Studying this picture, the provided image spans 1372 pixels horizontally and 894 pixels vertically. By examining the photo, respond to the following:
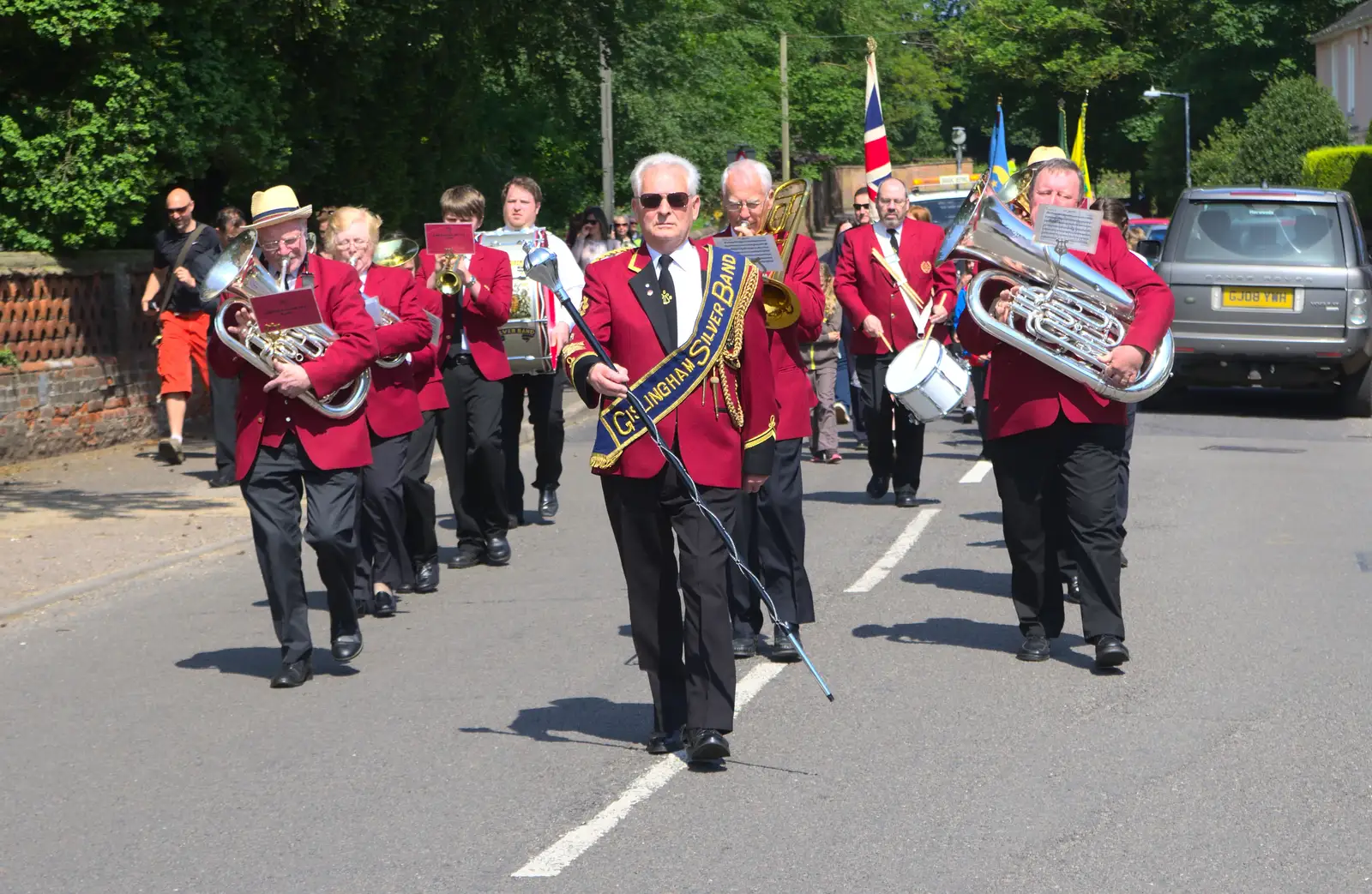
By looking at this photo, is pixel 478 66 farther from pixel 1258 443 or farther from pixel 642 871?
pixel 642 871

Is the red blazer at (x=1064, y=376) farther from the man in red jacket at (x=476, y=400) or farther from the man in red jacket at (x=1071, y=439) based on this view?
the man in red jacket at (x=476, y=400)

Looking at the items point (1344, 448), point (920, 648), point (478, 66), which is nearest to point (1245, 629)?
point (920, 648)

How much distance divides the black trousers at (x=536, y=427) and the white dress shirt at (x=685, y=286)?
4857 millimetres

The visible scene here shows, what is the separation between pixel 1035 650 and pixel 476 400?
3.78m

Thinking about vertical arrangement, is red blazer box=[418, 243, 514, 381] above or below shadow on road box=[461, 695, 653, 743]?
above

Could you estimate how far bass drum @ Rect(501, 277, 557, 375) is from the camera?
11.1 meters

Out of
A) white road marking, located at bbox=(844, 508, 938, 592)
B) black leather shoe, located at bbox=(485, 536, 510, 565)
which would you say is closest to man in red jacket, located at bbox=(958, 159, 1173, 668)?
white road marking, located at bbox=(844, 508, 938, 592)

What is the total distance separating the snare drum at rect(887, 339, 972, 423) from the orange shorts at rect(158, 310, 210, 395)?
6.84 metres

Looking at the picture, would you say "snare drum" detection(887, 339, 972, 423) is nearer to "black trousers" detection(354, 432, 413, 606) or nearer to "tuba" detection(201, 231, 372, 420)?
"black trousers" detection(354, 432, 413, 606)

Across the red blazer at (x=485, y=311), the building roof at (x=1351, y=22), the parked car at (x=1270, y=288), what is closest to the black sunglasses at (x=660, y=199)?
the red blazer at (x=485, y=311)

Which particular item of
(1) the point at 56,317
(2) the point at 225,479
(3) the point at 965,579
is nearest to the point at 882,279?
(3) the point at 965,579

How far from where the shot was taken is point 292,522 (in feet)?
25.3

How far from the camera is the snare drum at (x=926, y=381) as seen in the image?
9.64 meters

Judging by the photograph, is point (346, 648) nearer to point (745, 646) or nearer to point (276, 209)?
point (745, 646)
